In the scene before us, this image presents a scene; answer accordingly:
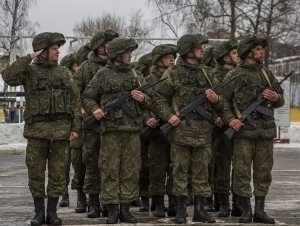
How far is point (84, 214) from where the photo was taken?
34.7ft

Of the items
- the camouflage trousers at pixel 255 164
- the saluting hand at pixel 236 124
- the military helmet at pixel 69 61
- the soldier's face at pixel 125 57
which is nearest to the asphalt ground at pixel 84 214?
the camouflage trousers at pixel 255 164

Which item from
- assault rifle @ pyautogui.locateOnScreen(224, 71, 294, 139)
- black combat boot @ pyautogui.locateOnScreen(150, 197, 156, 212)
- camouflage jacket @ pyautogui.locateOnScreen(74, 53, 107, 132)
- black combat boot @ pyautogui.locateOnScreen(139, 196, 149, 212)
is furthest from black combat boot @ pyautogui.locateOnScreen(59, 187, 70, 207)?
assault rifle @ pyautogui.locateOnScreen(224, 71, 294, 139)

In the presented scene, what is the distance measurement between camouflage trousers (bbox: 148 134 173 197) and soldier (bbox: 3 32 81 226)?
1.44 m

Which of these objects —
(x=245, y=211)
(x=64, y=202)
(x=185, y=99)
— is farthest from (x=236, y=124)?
(x=64, y=202)

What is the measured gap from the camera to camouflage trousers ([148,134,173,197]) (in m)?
10.5

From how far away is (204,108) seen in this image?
31.7ft

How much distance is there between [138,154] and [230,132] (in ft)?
3.72

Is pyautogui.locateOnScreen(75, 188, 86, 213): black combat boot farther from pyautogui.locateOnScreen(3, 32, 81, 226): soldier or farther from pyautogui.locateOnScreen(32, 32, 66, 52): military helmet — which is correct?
pyautogui.locateOnScreen(32, 32, 66, 52): military helmet

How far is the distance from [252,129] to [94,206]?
2.27m

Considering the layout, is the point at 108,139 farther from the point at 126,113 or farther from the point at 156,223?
the point at 156,223

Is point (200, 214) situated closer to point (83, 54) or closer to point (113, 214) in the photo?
point (113, 214)

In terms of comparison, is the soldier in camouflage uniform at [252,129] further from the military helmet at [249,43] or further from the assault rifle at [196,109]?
the assault rifle at [196,109]

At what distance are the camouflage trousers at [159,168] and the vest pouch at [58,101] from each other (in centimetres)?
168

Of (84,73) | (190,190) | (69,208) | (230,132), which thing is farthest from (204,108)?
(69,208)
